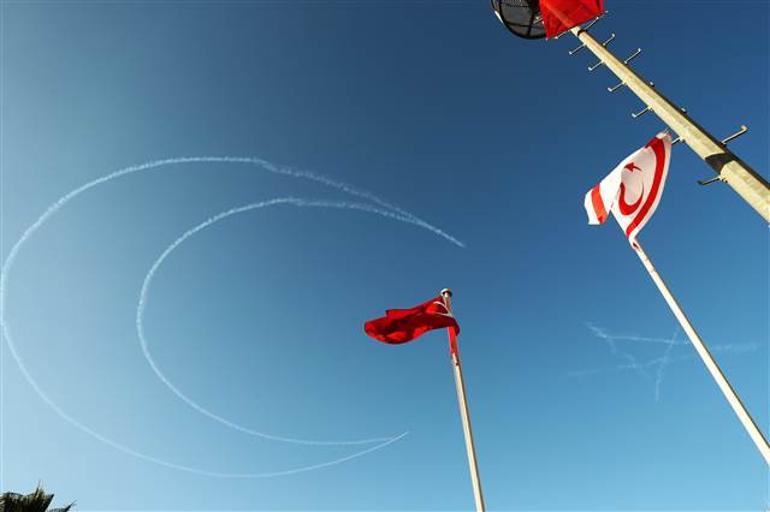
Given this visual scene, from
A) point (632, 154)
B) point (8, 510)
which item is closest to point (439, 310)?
point (632, 154)

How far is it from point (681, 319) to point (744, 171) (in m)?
7.61

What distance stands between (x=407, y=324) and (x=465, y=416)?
4.32 meters

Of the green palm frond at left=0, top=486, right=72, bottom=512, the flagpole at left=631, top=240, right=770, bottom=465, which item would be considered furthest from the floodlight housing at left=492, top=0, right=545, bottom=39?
the green palm frond at left=0, top=486, right=72, bottom=512

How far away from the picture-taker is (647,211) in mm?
13727

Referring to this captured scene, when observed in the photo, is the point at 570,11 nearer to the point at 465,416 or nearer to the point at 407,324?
the point at 407,324

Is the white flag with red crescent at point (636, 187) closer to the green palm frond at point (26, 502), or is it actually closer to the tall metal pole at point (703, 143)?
the tall metal pole at point (703, 143)

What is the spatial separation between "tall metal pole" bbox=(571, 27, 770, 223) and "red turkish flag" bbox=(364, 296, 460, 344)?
32.8 feet

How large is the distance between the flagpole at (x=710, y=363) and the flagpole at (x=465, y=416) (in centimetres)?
729

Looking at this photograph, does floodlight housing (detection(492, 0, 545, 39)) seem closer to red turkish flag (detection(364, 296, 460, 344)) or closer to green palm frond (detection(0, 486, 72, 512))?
red turkish flag (detection(364, 296, 460, 344))

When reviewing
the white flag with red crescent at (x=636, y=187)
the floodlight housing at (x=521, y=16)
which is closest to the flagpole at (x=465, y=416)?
the white flag with red crescent at (x=636, y=187)

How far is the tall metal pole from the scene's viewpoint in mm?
8258

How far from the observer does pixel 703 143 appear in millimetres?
9367

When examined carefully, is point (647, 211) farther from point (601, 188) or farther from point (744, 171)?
point (744, 171)

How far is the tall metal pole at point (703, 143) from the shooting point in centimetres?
826
